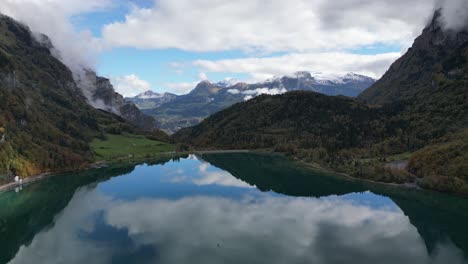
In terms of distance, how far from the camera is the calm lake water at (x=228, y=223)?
80.8 metres

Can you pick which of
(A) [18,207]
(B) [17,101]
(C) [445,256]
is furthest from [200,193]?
(B) [17,101]

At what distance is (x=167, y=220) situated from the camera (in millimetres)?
107562

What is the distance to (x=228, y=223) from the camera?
343 feet

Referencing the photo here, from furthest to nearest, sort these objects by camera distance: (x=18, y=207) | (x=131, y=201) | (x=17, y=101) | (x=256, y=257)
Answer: (x=17, y=101), (x=131, y=201), (x=18, y=207), (x=256, y=257)

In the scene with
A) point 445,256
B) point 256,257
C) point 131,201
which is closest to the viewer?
point 256,257

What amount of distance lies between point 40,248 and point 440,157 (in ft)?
456

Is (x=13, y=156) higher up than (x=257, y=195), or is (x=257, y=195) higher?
(x=13, y=156)

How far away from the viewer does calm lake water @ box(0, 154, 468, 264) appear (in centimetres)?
8081

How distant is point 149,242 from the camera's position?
8725 cm

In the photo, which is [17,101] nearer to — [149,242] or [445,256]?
[149,242]

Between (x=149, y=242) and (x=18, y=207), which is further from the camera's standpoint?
(x=18, y=207)

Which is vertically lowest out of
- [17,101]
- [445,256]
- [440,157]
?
[445,256]

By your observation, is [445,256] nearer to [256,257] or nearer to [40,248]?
[256,257]

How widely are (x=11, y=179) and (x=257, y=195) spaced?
94.4 metres
